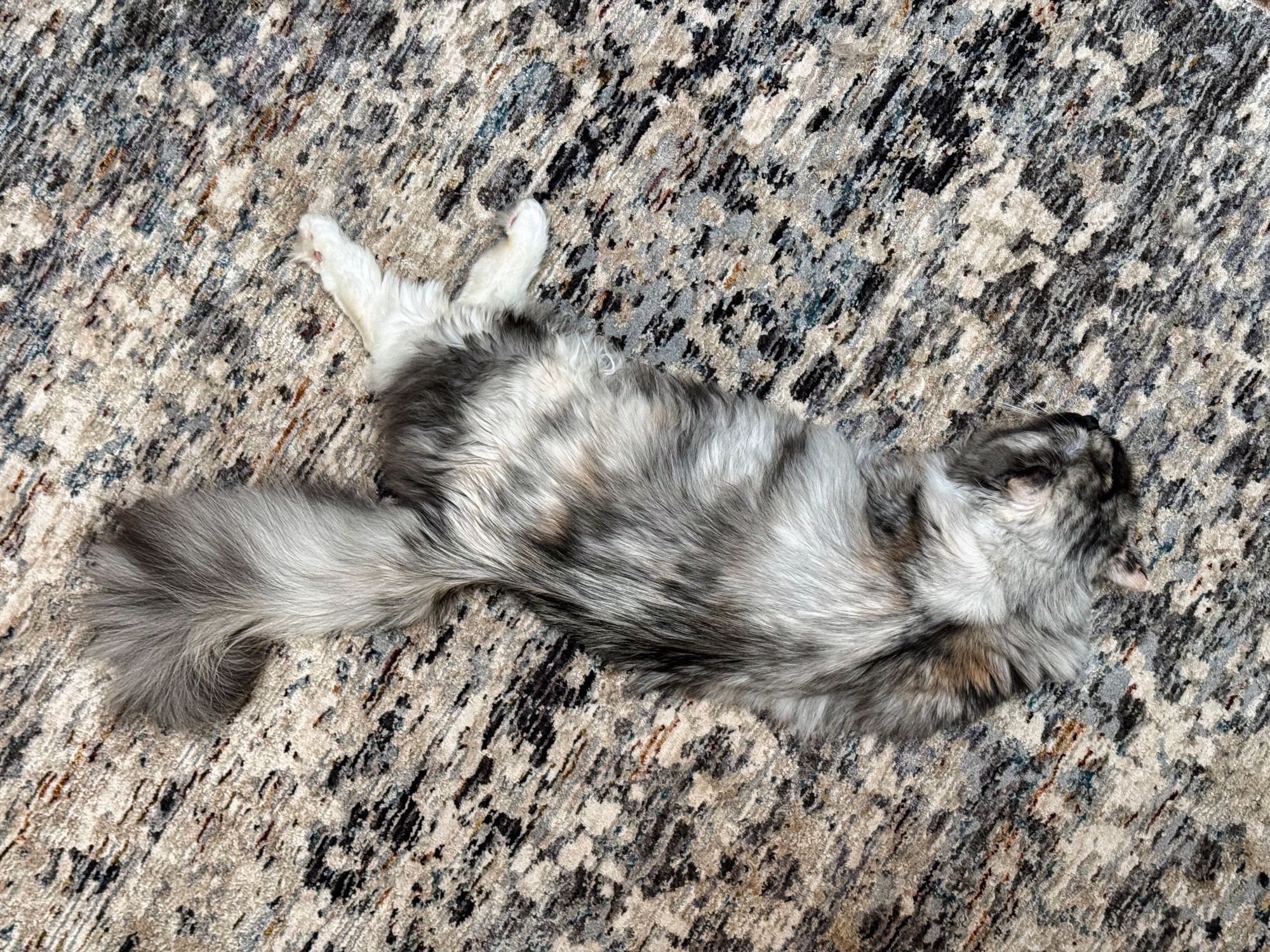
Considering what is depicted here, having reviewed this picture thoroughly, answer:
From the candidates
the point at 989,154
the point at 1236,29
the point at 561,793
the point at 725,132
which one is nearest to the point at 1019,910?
the point at 561,793

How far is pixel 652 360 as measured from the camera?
1.88 meters

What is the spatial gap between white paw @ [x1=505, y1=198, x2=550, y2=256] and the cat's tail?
1.96 ft

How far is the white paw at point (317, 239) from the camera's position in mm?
1794

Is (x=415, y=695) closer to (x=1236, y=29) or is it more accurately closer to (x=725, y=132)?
(x=725, y=132)

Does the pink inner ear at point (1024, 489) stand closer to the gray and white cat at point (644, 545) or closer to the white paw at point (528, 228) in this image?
the gray and white cat at point (644, 545)

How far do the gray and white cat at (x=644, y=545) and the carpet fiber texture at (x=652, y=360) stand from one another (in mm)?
189

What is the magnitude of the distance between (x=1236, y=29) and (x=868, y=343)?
1049 millimetres

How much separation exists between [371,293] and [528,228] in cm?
35

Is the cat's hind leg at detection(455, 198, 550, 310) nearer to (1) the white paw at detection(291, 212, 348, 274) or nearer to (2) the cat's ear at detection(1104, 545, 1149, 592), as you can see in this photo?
(1) the white paw at detection(291, 212, 348, 274)

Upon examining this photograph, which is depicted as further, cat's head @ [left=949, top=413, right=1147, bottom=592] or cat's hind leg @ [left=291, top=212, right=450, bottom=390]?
cat's hind leg @ [left=291, top=212, right=450, bottom=390]

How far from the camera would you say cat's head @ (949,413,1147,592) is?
163cm

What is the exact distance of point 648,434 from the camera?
1.56m

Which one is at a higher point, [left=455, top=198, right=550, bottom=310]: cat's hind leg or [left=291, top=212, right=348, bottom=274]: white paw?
[left=455, top=198, right=550, bottom=310]: cat's hind leg

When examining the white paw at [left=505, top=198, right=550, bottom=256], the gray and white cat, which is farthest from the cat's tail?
the white paw at [left=505, top=198, right=550, bottom=256]
